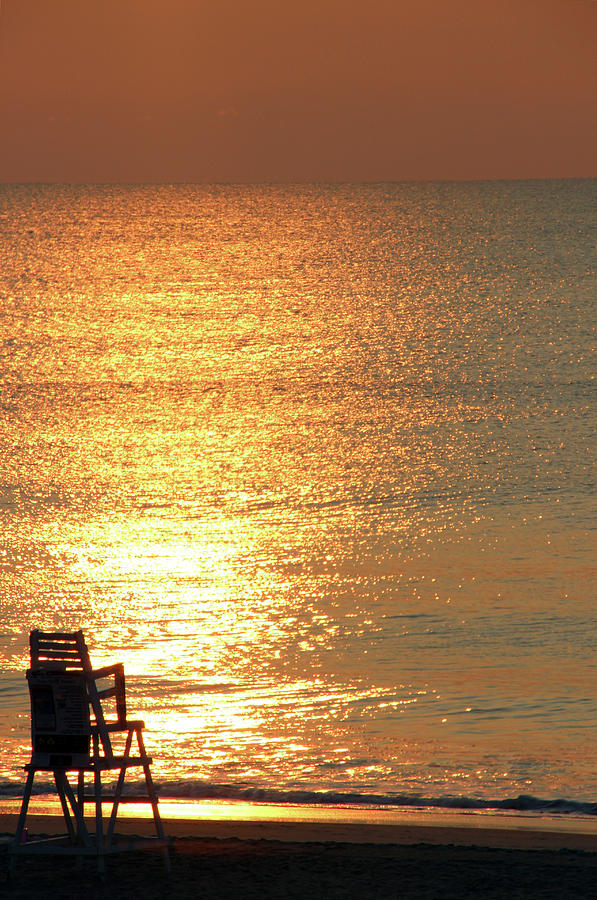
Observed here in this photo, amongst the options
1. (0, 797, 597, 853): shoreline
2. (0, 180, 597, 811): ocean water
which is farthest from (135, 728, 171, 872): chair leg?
(0, 180, 597, 811): ocean water

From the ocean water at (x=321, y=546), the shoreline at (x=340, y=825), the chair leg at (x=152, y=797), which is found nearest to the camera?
the chair leg at (x=152, y=797)

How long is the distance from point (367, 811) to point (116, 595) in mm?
8196

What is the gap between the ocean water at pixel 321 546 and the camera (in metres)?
10.8

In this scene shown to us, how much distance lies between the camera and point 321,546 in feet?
61.9

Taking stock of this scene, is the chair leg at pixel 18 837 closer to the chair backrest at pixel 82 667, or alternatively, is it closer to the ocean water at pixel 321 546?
the chair backrest at pixel 82 667

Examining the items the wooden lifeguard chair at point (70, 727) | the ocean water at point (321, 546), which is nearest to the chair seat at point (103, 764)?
the wooden lifeguard chair at point (70, 727)

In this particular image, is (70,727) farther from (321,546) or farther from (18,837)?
(321,546)

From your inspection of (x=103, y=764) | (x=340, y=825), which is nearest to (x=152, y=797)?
(x=103, y=764)

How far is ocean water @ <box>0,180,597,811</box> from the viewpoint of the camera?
35.3 ft

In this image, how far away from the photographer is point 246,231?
126312mm

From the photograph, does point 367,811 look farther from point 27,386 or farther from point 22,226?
point 22,226

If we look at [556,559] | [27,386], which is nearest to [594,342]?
[27,386]

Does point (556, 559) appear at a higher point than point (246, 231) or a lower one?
lower

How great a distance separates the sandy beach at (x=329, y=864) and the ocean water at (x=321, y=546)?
53.2 inches
